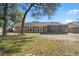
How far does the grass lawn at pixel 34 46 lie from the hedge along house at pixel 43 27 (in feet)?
0.24

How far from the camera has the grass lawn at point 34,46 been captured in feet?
14.7

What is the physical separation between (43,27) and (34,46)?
0.29 metres

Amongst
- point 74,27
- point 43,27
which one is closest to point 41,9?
point 43,27

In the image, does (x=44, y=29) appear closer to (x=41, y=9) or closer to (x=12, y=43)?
(x=41, y=9)

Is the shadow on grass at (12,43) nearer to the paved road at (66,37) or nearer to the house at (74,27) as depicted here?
the paved road at (66,37)

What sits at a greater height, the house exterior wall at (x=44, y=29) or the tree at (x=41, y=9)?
the tree at (x=41, y=9)

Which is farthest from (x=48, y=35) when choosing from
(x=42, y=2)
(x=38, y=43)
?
(x=42, y=2)

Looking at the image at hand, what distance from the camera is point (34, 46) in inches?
178

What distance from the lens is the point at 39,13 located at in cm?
454

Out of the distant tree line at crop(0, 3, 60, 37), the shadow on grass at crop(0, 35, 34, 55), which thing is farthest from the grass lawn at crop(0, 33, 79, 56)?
the distant tree line at crop(0, 3, 60, 37)

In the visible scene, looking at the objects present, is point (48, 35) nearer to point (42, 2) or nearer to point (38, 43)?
point (38, 43)

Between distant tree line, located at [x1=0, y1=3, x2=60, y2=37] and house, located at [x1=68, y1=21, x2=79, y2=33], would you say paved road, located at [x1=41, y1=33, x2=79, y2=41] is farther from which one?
distant tree line, located at [x1=0, y1=3, x2=60, y2=37]

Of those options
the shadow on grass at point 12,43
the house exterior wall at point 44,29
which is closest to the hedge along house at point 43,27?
the house exterior wall at point 44,29

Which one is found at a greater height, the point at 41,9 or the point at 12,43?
the point at 41,9
